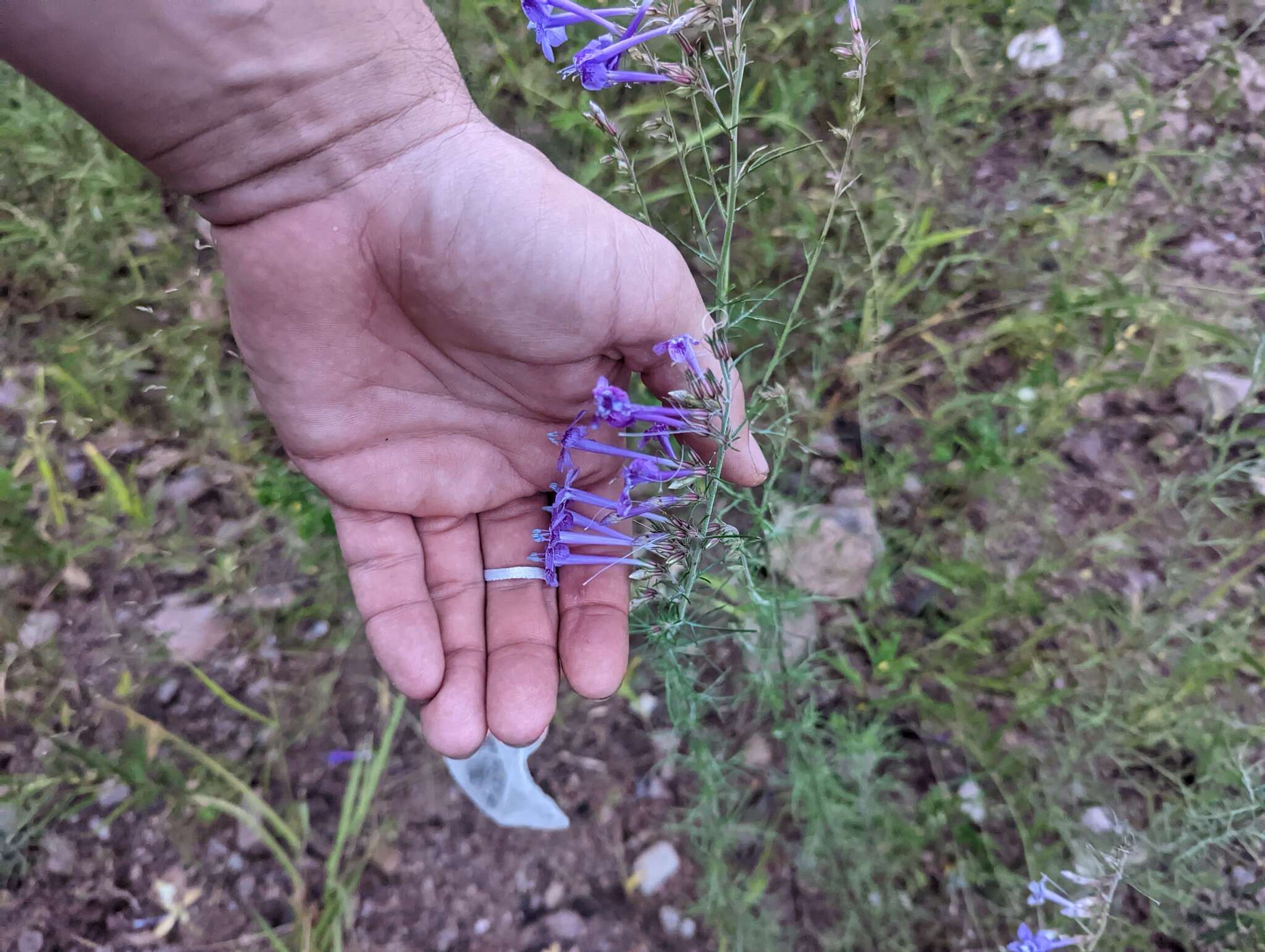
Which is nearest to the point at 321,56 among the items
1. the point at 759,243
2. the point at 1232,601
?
the point at 759,243

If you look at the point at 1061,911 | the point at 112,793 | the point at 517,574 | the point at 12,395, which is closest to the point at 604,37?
the point at 517,574

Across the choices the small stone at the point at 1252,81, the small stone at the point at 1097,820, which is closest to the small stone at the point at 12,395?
the small stone at the point at 1097,820

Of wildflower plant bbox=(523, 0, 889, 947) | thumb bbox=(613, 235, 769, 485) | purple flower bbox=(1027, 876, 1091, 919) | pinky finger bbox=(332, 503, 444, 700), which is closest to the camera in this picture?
wildflower plant bbox=(523, 0, 889, 947)

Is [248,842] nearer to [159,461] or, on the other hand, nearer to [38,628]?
[38,628]

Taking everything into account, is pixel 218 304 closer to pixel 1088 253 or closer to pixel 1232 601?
pixel 1088 253

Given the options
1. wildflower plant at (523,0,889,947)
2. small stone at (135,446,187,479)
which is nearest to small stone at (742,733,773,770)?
wildflower plant at (523,0,889,947)

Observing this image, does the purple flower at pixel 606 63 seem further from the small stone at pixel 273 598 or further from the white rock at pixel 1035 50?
the white rock at pixel 1035 50

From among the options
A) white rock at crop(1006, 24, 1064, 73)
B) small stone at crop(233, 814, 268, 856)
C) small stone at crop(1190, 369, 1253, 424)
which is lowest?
small stone at crop(233, 814, 268, 856)

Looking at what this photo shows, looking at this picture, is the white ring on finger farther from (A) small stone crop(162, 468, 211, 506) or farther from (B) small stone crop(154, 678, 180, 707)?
(A) small stone crop(162, 468, 211, 506)
